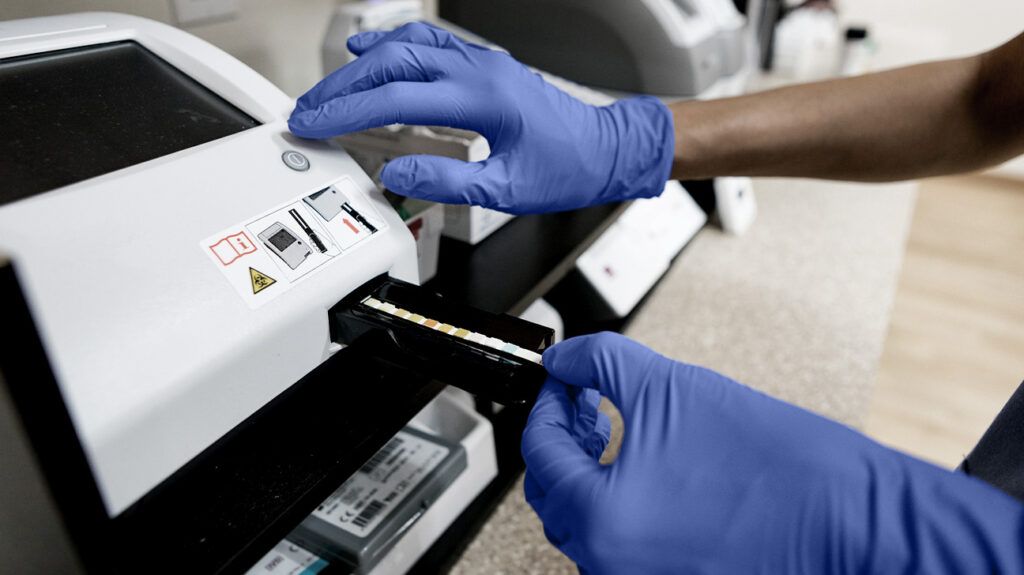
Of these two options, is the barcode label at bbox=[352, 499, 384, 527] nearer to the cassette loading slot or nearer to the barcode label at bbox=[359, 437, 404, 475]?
the barcode label at bbox=[359, 437, 404, 475]

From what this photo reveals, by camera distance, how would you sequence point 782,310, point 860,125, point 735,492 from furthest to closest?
point 782,310 < point 860,125 < point 735,492

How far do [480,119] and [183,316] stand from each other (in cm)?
33

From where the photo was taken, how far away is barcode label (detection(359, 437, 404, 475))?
2.49ft

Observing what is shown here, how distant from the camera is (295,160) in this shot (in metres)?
0.54

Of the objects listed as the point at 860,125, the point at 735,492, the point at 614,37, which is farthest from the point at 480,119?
the point at 614,37

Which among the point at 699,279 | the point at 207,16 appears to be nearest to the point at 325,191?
the point at 207,16

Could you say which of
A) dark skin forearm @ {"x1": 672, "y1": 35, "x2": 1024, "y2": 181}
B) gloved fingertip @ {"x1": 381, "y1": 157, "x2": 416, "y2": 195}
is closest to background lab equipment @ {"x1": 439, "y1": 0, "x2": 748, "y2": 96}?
dark skin forearm @ {"x1": 672, "y1": 35, "x2": 1024, "y2": 181}

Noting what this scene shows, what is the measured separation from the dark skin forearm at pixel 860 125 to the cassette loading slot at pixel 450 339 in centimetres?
43

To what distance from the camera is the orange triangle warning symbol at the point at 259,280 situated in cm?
46

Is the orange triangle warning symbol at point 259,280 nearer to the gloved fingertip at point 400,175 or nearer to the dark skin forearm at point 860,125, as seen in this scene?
the gloved fingertip at point 400,175

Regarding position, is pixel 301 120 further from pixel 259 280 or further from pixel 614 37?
pixel 614 37

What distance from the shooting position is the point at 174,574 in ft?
1.35

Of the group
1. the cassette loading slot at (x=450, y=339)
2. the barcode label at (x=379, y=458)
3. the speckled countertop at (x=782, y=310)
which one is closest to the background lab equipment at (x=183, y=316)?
the cassette loading slot at (x=450, y=339)

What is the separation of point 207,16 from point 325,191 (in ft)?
1.82
